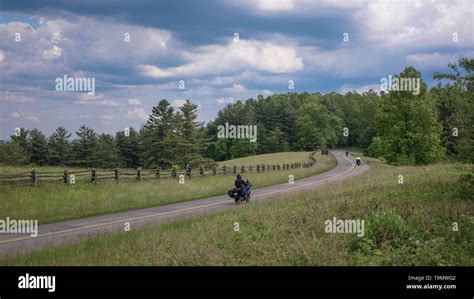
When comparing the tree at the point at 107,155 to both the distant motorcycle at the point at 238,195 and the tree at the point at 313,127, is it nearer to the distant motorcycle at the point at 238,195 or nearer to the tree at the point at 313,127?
the tree at the point at 313,127

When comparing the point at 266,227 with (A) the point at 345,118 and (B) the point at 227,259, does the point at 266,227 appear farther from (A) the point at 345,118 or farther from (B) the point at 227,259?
(A) the point at 345,118

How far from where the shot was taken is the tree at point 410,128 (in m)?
50.5

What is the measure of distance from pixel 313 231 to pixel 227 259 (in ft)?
10.3

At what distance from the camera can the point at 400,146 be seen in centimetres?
5159

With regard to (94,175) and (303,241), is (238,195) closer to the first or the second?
(94,175)

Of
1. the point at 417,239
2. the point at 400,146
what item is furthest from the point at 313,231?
the point at 400,146

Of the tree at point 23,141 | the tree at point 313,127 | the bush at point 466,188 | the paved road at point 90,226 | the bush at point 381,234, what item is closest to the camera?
the bush at point 381,234

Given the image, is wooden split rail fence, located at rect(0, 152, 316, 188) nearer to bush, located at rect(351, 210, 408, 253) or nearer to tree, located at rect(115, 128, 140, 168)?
bush, located at rect(351, 210, 408, 253)

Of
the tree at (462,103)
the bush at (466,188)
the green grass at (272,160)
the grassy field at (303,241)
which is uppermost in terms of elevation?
the tree at (462,103)

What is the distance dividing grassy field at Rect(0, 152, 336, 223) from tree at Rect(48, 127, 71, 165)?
78640 millimetres

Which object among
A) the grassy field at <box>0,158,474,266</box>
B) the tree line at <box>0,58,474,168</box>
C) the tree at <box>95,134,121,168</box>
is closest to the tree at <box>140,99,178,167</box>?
the tree line at <box>0,58,474,168</box>

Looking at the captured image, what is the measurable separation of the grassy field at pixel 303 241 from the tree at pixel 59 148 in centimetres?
9395

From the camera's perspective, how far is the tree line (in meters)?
17.1

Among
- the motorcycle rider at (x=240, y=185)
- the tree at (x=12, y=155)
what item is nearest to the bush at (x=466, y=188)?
the motorcycle rider at (x=240, y=185)
